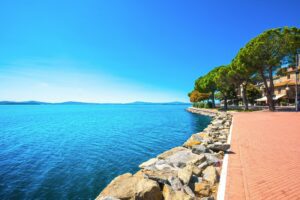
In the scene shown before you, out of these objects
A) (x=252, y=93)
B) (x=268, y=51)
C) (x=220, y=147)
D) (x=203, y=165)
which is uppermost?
(x=268, y=51)

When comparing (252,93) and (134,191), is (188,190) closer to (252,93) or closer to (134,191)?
(134,191)

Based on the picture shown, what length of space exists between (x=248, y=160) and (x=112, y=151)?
9.67 m

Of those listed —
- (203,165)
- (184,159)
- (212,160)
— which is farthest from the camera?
(184,159)

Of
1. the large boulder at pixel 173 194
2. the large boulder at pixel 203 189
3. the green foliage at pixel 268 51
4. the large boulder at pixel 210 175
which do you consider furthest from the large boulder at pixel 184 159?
the green foliage at pixel 268 51

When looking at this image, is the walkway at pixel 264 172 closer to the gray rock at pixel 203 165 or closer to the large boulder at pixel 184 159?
the gray rock at pixel 203 165

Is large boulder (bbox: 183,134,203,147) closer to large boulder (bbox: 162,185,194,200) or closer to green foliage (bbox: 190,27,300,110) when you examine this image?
large boulder (bbox: 162,185,194,200)

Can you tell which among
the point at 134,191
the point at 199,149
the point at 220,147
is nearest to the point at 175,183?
the point at 134,191

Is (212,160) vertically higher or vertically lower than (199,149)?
lower

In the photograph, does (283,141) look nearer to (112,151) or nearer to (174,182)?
(174,182)

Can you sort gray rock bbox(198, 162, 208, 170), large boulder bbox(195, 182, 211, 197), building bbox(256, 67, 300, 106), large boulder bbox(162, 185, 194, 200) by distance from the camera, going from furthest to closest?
building bbox(256, 67, 300, 106)
gray rock bbox(198, 162, 208, 170)
large boulder bbox(195, 182, 211, 197)
large boulder bbox(162, 185, 194, 200)

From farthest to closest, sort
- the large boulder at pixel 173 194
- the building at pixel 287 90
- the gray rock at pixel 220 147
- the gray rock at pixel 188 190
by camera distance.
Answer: the building at pixel 287 90 < the gray rock at pixel 220 147 < the gray rock at pixel 188 190 < the large boulder at pixel 173 194

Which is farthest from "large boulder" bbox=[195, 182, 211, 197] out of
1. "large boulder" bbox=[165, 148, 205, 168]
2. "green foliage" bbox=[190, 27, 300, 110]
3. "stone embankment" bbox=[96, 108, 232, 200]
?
"green foliage" bbox=[190, 27, 300, 110]

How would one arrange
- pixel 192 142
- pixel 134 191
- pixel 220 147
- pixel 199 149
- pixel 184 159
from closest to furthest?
pixel 134 191, pixel 184 159, pixel 199 149, pixel 220 147, pixel 192 142

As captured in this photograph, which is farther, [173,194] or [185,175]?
[185,175]
